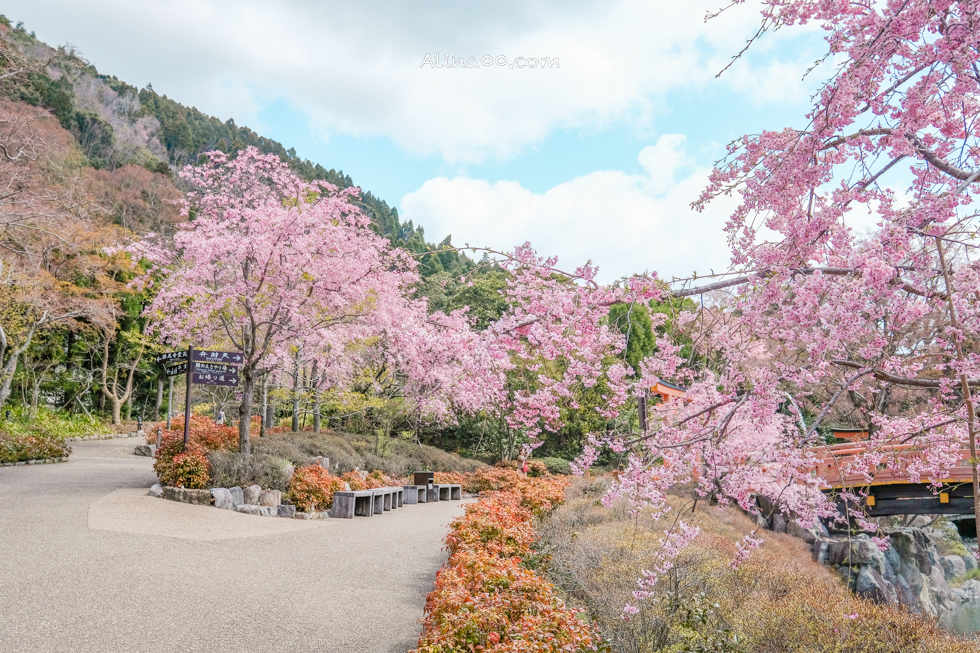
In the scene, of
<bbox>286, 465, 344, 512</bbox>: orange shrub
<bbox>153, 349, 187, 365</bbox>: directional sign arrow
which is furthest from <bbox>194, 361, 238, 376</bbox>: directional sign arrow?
<bbox>286, 465, 344, 512</bbox>: orange shrub

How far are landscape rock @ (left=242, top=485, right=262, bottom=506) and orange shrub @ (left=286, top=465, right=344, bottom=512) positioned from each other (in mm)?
529

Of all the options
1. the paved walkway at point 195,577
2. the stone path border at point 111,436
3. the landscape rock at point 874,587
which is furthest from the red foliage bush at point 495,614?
the stone path border at point 111,436

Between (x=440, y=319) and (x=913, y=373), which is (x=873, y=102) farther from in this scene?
(x=440, y=319)

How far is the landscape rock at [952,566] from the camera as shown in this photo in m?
16.2

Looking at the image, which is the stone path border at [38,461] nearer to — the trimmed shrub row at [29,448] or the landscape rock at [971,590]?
the trimmed shrub row at [29,448]

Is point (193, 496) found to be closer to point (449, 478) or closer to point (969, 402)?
point (449, 478)

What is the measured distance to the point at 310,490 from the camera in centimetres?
1005

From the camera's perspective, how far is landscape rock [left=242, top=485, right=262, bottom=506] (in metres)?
9.52

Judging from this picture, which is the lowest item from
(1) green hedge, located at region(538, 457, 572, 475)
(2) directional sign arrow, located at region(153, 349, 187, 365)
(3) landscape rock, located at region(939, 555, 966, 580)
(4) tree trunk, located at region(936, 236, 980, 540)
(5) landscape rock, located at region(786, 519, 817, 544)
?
(3) landscape rock, located at region(939, 555, 966, 580)

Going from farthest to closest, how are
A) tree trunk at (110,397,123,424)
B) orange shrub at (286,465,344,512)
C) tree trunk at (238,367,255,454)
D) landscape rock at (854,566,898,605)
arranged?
tree trunk at (110,397,123,424)
landscape rock at (854,566,898,605)
tree trunk at (238,367,255,454)
orange shrub at (286,465,344,512)

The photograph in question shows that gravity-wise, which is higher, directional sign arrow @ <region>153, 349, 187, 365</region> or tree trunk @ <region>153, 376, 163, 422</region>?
directional sign arrow @ <region>153, 349, 187, 365</region>

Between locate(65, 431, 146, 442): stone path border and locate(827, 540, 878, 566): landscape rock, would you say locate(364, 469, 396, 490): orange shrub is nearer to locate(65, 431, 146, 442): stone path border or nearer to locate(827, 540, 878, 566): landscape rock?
locate(827, 540, 878, 566): landscape rock

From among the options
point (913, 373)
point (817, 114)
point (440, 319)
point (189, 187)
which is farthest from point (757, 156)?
point (189, 187)

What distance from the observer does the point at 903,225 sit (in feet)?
8.16
